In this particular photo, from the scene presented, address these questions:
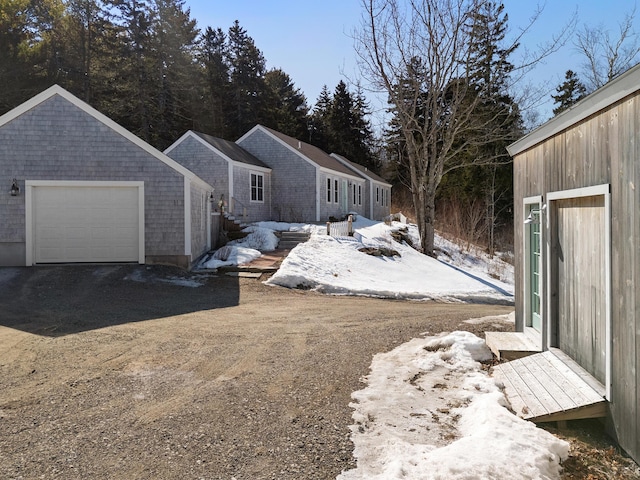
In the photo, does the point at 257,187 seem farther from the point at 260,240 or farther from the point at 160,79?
the point at 160,79

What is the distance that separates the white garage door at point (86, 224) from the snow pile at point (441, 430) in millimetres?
10091

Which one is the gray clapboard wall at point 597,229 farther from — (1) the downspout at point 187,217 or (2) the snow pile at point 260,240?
(2) the snow pile at point 260,240

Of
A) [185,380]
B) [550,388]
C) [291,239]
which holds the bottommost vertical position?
[185,380]

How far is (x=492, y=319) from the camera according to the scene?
28.2 ft

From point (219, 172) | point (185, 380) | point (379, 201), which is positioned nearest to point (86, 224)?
point (219, 172)

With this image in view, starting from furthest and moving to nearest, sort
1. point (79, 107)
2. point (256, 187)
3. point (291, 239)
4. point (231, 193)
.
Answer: point (256, 187) < point (231, 193) < point (291, 239) < point (79, 107)

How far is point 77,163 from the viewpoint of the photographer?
43.2 feet

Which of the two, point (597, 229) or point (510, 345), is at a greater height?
point (597, 229)

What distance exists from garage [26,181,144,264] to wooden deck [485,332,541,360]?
33.8 feet

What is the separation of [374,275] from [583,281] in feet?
31.5

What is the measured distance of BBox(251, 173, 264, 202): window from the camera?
74.2 feet

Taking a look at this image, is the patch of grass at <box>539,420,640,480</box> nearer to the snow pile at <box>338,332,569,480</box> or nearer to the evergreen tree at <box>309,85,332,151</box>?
the snow pile at <box>338,332,569,480</box>

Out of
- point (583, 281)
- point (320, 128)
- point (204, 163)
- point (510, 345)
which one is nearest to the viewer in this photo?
point (583, 281)

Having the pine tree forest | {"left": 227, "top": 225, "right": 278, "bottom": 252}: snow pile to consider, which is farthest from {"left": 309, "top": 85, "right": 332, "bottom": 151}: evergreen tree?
{"left": 227, "top": 225, "right": 278, "bottom": 252}: snow pile
